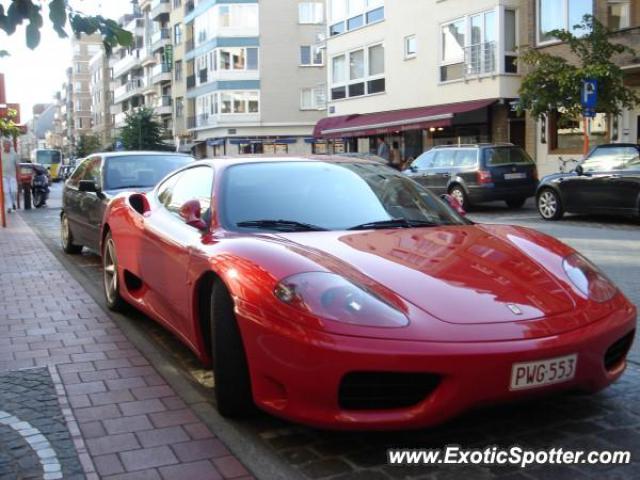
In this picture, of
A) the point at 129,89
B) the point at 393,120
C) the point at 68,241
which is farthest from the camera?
the point at 129,89

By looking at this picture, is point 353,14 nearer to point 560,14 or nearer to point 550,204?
point 560,14

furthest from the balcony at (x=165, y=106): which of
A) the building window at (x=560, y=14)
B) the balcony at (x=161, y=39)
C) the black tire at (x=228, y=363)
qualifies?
the black tire at (x=228, y=363)

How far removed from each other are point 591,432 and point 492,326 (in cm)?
84

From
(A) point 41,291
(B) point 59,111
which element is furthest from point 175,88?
(B) point 59,111

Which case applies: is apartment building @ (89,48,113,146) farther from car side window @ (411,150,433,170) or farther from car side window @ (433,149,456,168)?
car side window @ (433,149,456,168)

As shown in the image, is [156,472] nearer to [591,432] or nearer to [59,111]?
[591,432]

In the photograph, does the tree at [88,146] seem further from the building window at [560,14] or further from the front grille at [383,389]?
the front grille at [383,389]

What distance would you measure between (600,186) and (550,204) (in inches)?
52.9

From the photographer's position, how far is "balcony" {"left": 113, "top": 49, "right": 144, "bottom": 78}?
78.6m

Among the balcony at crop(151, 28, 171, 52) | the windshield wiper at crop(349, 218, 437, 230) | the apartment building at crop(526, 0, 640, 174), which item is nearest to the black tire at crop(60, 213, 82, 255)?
the windshield wiper at crop(349, 218, 437, 230)

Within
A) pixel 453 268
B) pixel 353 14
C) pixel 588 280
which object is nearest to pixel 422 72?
pixel 353 14

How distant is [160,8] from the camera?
6888 centimetres

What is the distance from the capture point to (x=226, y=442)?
137 inches

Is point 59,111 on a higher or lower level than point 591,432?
higher
